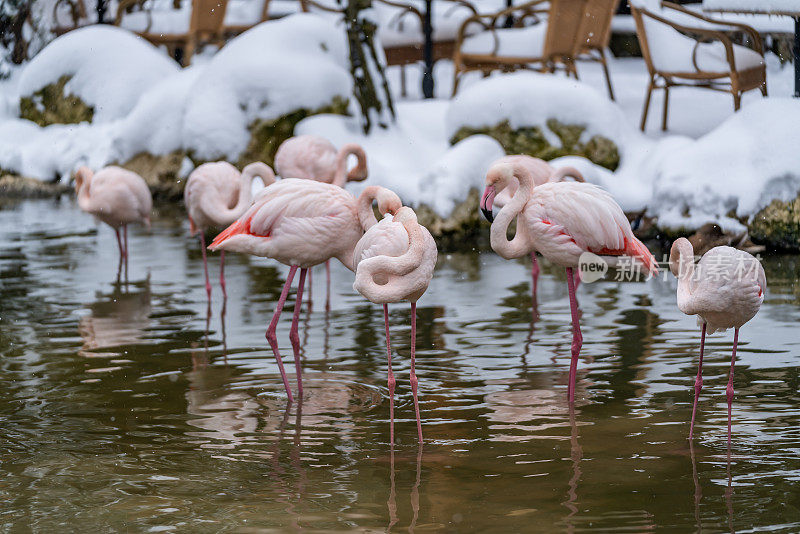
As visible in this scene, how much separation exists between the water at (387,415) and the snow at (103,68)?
19.3 feet

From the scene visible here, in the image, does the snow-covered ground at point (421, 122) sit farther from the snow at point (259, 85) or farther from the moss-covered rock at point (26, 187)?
the moss-covered rock at point (26, 187)

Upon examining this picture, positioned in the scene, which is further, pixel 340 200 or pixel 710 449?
pixel 340 200

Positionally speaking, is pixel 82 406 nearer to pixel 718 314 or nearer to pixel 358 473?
pixel 358 473

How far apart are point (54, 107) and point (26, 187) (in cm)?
134

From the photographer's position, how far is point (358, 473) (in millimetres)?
4230

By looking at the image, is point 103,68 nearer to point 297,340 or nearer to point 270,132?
point 270,132

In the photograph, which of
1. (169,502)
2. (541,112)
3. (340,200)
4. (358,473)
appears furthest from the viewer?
(541,112)

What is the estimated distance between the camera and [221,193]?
291 inches

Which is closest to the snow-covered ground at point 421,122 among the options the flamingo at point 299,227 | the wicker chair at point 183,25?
the wicker chair at point 183,25

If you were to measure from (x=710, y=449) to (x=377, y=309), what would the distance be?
3036 mm

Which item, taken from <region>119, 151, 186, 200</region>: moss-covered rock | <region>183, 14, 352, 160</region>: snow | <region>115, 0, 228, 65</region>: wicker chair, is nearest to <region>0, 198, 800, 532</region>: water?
<region>183, 14, 352, 160</region>: snow

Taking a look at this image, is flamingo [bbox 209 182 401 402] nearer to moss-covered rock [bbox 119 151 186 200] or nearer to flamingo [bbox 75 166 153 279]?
flamingo [bbox 75 166 153 279]

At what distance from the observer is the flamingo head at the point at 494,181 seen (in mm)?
5332

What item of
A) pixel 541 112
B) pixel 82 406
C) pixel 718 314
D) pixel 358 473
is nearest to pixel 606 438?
pixel 718 314
